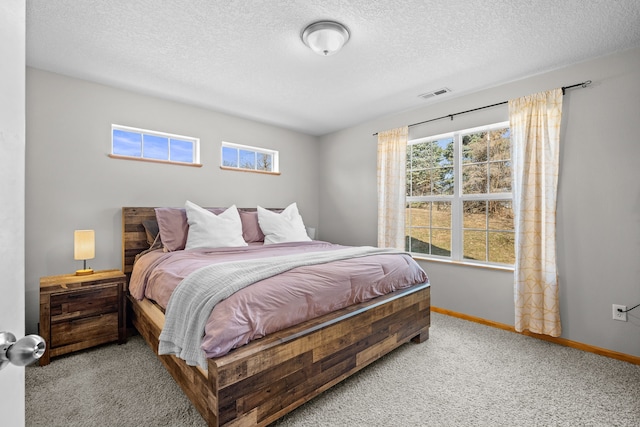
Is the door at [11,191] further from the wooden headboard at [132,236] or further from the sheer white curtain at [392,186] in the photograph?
the sheer white curtain at [392,186]

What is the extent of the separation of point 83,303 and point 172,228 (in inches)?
34.6

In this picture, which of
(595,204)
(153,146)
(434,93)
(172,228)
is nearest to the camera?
(595,204)

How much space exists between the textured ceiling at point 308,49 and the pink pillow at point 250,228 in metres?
1.33

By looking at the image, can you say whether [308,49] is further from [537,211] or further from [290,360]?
[537,211]

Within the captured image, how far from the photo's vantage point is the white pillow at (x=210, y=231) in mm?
2748

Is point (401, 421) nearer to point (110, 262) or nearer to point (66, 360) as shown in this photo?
point (66, 360)

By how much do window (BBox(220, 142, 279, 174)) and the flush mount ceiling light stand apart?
2.08 m

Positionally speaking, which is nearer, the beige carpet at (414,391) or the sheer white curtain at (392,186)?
the beige carpet at (414,391)

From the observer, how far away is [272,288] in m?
1.61

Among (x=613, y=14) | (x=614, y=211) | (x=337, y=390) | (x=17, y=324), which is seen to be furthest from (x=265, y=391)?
(x=613, y=14)

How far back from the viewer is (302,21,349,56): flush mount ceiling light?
1.97 m

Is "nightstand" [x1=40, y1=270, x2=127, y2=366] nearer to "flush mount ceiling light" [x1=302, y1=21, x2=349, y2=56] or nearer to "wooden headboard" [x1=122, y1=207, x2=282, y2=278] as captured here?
"wooden headboard" [x1=122, y1=207, x2=282, y2=278]

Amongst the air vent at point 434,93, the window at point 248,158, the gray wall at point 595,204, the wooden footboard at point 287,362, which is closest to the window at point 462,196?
the gray wall at point 595,204

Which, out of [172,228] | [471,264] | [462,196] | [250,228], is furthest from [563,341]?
[172,228]
